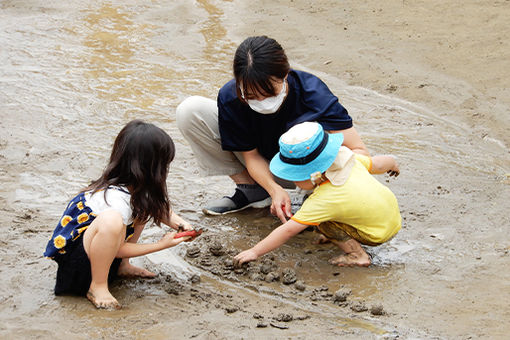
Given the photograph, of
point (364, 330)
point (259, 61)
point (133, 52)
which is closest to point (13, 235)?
point (259, 61)

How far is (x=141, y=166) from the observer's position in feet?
9.03

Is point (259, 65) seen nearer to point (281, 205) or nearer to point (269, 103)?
point (269, 103)

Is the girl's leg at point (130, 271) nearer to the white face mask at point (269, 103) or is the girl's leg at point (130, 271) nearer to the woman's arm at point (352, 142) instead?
the white face mask at point (269, 103)

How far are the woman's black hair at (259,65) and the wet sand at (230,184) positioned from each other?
0.88m

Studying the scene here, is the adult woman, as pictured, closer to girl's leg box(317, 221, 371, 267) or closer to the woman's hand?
the woman's hand

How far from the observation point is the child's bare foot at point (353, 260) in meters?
3.23

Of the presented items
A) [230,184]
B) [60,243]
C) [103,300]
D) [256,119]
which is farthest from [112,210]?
[230,184]

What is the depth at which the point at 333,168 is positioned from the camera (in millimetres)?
3080

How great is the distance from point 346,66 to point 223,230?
3.27 metres

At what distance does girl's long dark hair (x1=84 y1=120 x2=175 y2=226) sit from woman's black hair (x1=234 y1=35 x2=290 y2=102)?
574 millimetres

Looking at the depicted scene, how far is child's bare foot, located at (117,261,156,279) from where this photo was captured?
3047mm

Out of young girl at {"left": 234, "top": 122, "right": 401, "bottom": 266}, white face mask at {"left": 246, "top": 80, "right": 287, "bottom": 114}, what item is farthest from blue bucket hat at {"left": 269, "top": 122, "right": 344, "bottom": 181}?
white face mask at {"left": 246, "top": 80, "right": 287, "bottom": 114}

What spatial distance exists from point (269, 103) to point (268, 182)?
450 mm

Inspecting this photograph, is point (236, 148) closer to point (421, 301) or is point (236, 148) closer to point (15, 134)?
point (421, 301)
